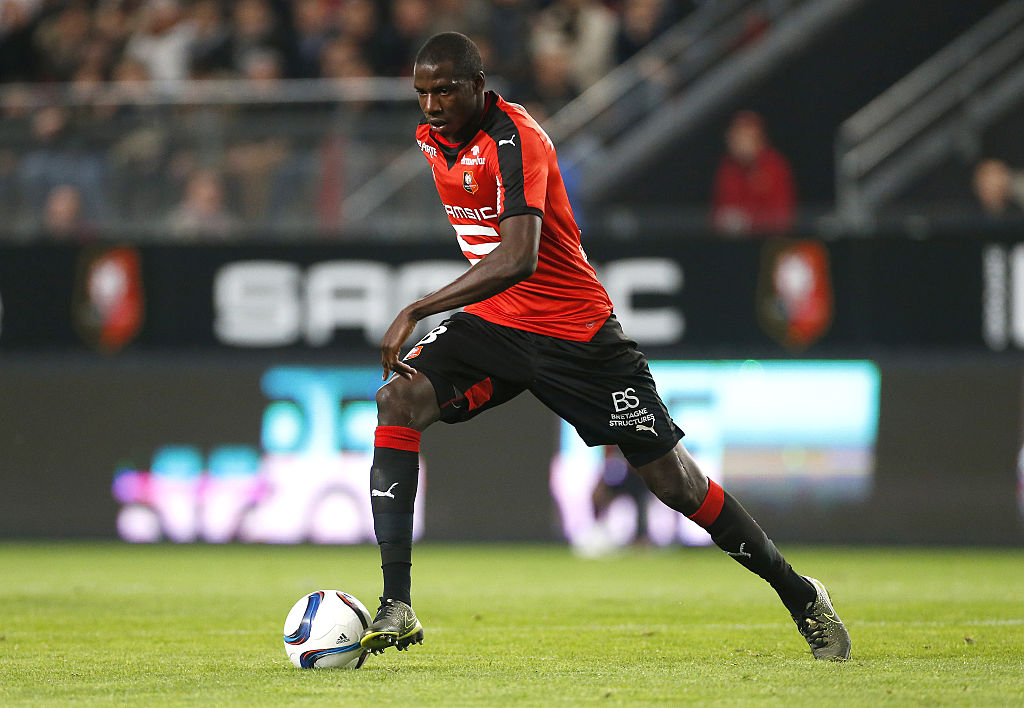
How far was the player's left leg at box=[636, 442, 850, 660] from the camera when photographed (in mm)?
5176

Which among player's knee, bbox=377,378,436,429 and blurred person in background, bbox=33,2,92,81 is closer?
player's knee, bbox=377,378,436,429

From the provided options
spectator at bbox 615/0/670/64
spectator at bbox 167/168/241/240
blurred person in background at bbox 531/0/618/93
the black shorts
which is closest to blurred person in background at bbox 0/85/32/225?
spectator at bbox 167/168/241/240

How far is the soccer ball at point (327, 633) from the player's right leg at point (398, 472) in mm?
67

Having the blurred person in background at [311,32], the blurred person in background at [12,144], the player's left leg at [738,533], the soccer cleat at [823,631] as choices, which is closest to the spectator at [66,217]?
the blurred person in background at [12,144]

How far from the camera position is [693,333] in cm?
1172

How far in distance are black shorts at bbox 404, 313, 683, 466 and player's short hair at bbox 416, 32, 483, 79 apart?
0.86 metres

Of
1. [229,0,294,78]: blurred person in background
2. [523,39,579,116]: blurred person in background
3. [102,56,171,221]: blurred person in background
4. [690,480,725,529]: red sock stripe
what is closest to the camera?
[690,480,725,529]: red sock stripe

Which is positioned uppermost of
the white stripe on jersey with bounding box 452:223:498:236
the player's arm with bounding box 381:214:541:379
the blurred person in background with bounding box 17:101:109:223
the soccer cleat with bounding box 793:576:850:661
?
the blurred person in background with bounding box 17:101:109:223

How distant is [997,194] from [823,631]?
7026mm

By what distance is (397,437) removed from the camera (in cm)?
490

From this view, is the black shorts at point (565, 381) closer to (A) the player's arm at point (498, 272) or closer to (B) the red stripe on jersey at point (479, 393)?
(B) the red stripe on jersey at point (479, 393)

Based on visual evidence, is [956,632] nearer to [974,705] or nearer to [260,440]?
[974,705]

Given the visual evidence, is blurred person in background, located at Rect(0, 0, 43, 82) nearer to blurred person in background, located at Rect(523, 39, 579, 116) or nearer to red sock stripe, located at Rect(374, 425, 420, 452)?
blurred person in background, located at Rect(523, 39, 579, 116)

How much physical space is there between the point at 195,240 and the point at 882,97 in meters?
5.67
